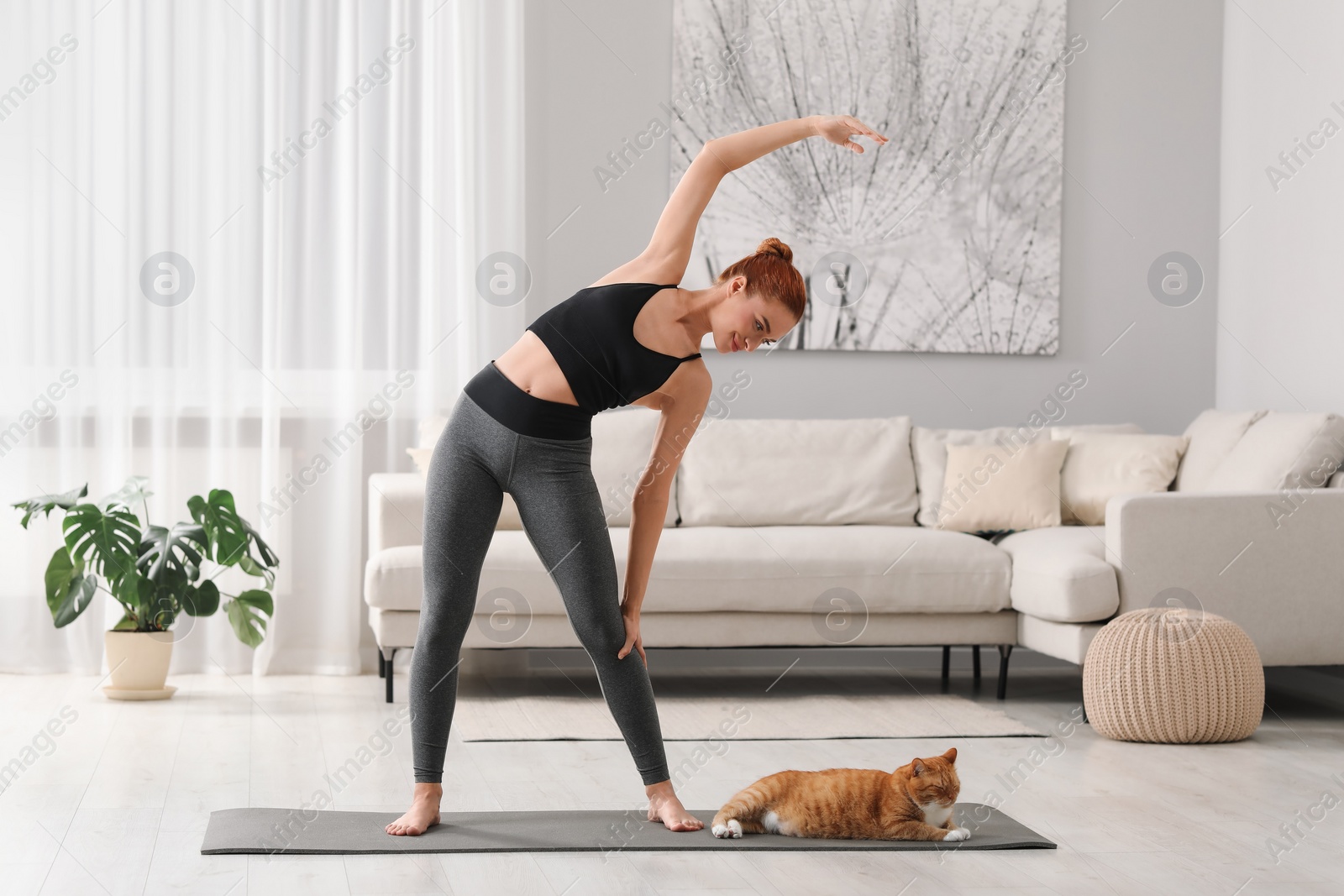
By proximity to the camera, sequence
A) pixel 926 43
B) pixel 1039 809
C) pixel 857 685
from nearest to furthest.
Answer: pixel 1039 809 → pixel 857 685 → pixel 926 43

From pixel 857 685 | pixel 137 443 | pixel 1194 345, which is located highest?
pixel 1194 345

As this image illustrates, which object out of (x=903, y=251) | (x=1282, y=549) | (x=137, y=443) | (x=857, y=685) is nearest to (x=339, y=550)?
(x=137, y=443)

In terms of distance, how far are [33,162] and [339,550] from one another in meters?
1.56

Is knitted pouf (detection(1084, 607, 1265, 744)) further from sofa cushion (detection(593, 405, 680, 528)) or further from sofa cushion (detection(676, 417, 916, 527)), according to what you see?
sofa cushion (detection(593, 405, 680, 528))

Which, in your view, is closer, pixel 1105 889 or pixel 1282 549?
pixel 1105 889

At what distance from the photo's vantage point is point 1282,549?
11.5 ft

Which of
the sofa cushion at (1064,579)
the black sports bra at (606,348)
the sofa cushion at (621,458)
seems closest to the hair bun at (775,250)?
the black sports bra at (606,348)

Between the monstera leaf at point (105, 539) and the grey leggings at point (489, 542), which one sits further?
the monstera leaf at point (105, 539)

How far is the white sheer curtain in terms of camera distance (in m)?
4.13

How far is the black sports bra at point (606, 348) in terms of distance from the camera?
212 cm

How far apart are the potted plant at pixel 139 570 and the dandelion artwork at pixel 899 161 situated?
72.7 inches

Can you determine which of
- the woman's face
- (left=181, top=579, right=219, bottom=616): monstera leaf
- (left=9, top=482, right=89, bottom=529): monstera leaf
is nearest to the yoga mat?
the woman's face

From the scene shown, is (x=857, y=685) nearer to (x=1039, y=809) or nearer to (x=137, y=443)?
(x=1039, y=809)

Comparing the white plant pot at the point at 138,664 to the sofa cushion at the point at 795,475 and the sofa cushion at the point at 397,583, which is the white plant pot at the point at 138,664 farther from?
the sofa cushion at the point at 795,475
